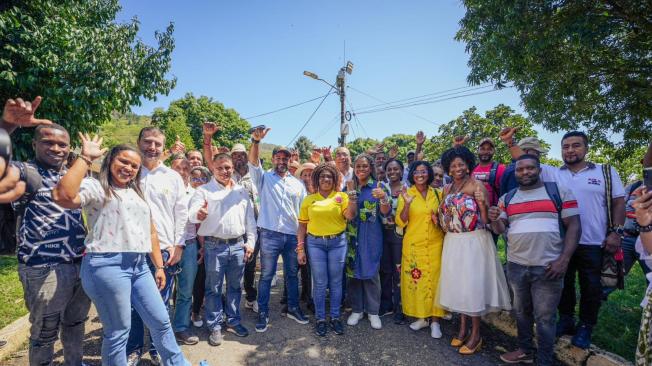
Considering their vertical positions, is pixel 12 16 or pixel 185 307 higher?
pixel 12 16

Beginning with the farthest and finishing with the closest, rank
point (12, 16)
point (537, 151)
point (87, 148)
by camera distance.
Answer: point (12, 16) < point (537, 151) < point (87, 148)

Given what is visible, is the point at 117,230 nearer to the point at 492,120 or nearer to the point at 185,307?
the point at 185,307

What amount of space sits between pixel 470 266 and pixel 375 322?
1465 mm

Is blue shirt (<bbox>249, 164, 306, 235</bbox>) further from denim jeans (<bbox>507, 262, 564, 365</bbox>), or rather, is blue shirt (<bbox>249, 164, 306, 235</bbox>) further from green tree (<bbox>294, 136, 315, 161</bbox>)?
green tree (<bbox>294, 136, 315, 161</bbox>)

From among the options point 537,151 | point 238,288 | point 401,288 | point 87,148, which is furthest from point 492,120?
point 87,148

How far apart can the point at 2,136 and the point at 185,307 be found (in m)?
2.71

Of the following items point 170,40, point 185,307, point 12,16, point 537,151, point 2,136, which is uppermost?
point 170,40

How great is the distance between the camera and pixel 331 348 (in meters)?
3.73

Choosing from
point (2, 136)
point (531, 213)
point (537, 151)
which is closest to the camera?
point (2, 136)

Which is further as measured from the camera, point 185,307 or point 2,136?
point 185,307

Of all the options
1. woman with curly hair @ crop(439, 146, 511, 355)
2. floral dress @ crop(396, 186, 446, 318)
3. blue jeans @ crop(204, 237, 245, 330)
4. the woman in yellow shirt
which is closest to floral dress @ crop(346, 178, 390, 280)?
the woman in yellow shirt

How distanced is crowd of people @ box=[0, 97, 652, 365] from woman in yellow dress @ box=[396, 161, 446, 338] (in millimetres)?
18

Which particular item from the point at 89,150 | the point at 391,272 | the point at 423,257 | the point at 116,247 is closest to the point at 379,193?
the point at 423,257

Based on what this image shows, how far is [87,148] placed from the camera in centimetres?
235
